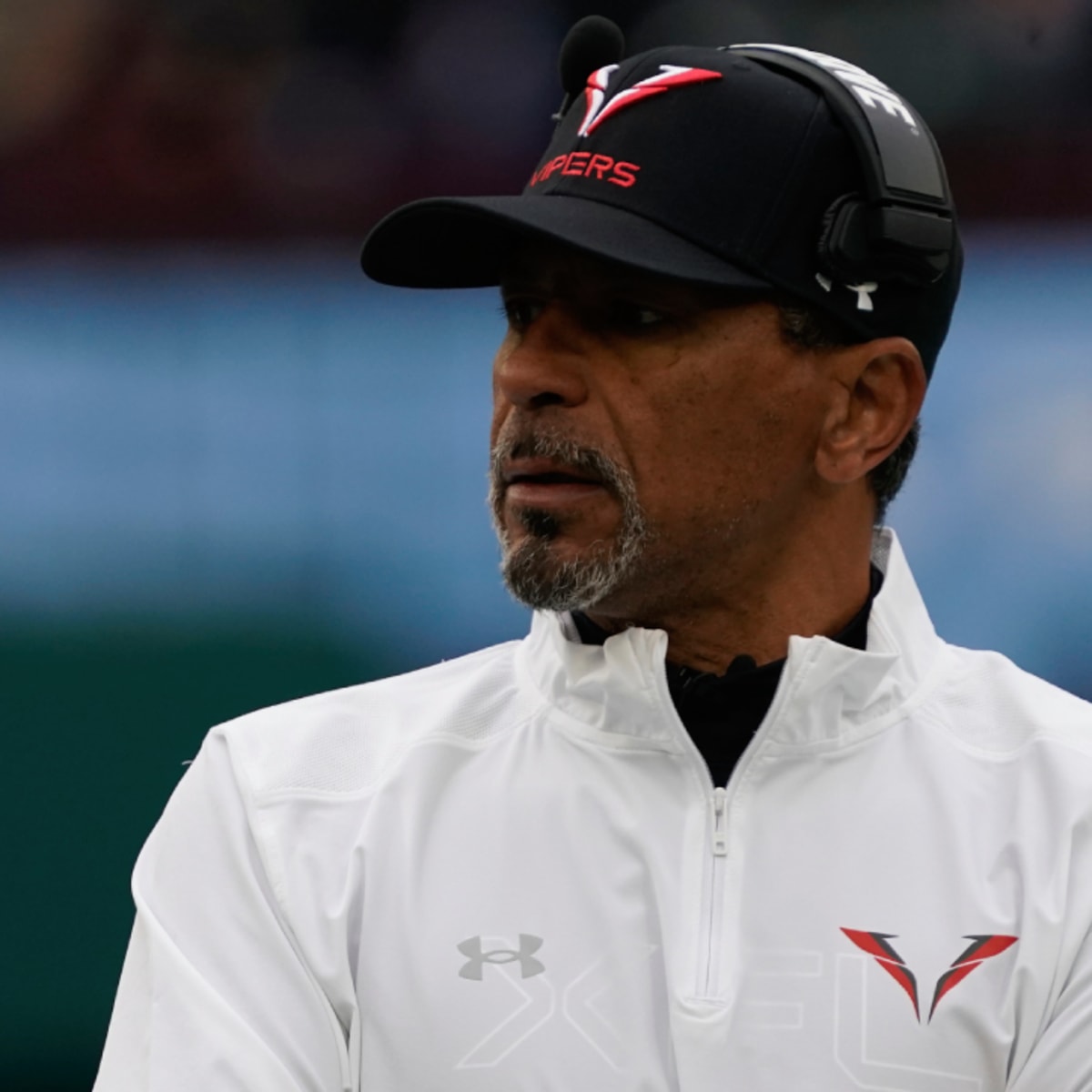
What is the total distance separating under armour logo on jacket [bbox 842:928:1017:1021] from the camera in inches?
48.1

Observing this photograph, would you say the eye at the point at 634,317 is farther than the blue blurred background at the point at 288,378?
No

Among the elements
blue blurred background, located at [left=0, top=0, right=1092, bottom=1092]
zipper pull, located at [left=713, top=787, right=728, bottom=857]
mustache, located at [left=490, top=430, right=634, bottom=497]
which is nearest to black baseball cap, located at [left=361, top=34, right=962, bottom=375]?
mustache, located at [left=490, top=430, right=634, bottom=497]

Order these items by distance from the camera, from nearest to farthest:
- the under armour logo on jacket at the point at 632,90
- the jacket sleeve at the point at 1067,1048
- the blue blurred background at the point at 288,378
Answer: the jacket sleeve at the point at 1067,1048 < the under armour logo on jacket at the point at 632,90 < the blue blurred background at the point at 288,378

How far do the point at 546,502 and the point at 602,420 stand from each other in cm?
8

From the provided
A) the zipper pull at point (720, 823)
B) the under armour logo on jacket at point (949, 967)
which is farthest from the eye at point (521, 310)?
the under armour logo on jacket at point (949, 967)

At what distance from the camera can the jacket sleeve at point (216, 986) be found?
3.85 feet

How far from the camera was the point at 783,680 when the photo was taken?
1305 millimetres

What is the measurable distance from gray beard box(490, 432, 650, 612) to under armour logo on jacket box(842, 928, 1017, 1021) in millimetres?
336

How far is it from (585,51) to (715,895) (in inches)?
28.9

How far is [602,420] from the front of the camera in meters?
1.34

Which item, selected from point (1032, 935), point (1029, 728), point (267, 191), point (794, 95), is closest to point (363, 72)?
point (267, 191)

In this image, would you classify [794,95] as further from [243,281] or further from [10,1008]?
[10,1008]

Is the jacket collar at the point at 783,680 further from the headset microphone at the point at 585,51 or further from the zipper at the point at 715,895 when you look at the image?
the headset microphone at the point at 585,51

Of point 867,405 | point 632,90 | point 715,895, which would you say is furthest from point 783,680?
point 632,90
